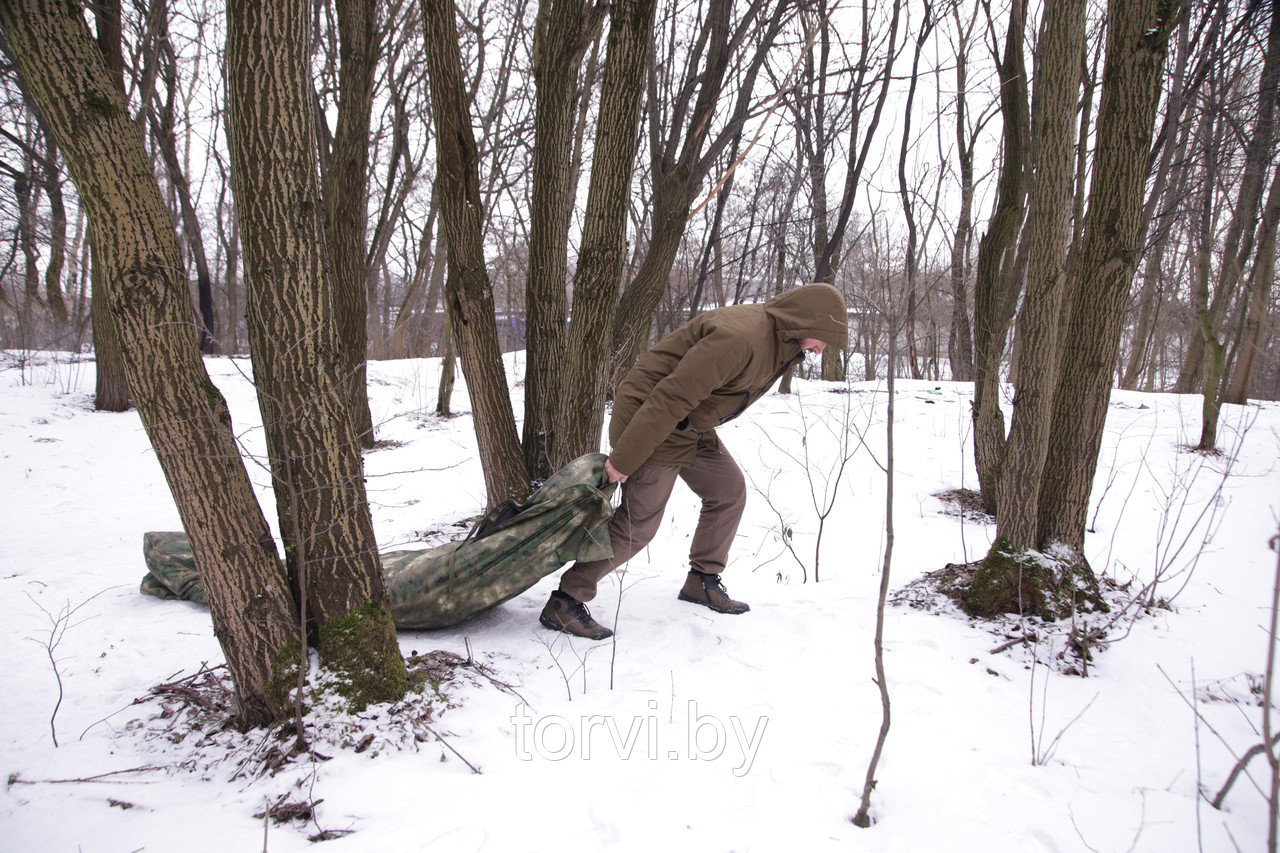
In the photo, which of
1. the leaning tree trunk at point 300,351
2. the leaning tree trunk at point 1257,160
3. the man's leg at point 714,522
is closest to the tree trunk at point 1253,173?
the leaning tree trunk at point 1257,160

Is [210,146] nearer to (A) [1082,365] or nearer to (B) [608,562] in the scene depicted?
(B) [608,562]

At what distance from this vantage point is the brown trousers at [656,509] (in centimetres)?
266

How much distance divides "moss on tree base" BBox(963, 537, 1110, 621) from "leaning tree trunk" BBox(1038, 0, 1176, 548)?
0.47ft

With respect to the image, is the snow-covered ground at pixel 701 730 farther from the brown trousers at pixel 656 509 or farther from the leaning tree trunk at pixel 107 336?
the leaning tree trunk at pixel 107 336

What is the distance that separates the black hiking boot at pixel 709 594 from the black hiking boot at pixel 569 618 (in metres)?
0.52

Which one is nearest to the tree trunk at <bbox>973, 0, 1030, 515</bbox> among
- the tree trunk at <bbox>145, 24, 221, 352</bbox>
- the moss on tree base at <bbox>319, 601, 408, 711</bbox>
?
the moss on tree base at <bbox>319, 601, 408, 711</bbox>

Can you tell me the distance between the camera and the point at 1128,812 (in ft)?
5.28

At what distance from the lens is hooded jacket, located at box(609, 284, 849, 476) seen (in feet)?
7.96

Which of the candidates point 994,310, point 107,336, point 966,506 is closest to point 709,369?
point 994,310

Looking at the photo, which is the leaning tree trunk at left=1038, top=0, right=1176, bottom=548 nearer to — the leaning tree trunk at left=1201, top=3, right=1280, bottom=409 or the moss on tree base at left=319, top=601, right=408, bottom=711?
the moss on tree base at left=319, top=601, right=408, bottom=711

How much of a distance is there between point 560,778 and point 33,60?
2.46 m

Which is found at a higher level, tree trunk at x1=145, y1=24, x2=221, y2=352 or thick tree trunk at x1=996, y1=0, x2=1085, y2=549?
tree trunk at x1=145, y1=24, x2=221, y2=352

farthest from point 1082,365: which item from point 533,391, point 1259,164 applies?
point 1259,164

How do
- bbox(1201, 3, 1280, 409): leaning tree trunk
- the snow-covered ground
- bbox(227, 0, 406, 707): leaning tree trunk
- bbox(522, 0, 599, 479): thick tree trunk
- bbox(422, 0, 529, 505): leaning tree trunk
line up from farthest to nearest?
bbox(1201, 3, 1280, 409): leaning tree trunk
bbox(522, 0, 599, 479): thick tree trunk
bbox(422, 0, 529, 505): leaning tree trunk
bbox(227, 0, 406, 707): leaning tree trunk
the snow-covered ground
